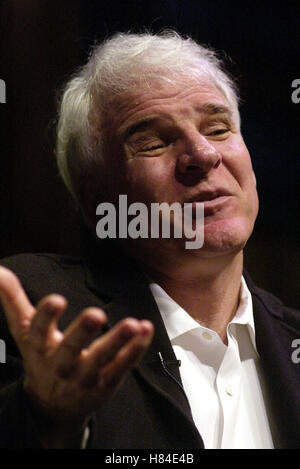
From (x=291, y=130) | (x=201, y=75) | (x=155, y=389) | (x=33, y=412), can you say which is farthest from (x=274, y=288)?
(x=33, y=412)

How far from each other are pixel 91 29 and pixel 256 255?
0.94 m

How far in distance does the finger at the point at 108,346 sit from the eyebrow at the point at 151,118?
0.74 metres

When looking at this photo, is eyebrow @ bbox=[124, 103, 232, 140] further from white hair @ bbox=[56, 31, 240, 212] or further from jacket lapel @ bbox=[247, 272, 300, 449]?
jacket lapel @ bbox=[247, 272, 300, 449]

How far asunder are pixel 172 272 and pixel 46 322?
25.2 inches

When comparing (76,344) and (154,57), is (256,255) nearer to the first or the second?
(154,57)

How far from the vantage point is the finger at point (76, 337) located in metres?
0.71

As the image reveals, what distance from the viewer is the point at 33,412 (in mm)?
831

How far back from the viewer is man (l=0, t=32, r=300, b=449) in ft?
3.67

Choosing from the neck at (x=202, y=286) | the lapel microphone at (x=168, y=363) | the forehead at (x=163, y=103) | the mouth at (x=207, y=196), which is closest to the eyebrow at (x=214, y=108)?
the forehead at (x=163, y=103)

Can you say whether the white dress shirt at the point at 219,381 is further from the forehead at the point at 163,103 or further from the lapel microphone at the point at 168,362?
the forehead at the point at 163,103

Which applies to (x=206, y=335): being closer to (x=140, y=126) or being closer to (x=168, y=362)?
(x=168, y=362)

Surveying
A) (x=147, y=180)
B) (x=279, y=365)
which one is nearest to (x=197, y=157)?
(x=147, y=180)

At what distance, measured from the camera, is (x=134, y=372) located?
1131mm
